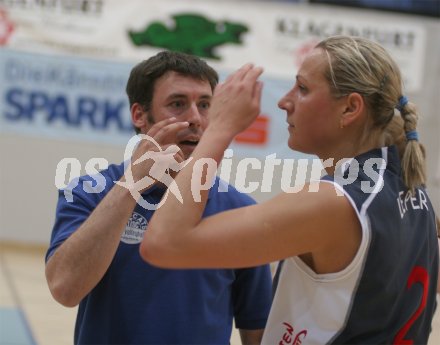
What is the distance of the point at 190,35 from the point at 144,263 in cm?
782

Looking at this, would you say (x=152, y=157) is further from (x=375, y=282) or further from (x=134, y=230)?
(x=375, y=282)

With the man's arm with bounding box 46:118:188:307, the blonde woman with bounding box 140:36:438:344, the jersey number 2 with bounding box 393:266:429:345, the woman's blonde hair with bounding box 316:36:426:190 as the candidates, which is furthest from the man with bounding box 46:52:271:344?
the jersey number 2 with bounding box 393:266:429:345

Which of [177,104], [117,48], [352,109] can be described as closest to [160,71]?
[177,104]

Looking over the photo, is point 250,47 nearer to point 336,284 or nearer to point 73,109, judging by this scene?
point 73,109

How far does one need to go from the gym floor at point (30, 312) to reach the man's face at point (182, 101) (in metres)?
3.30

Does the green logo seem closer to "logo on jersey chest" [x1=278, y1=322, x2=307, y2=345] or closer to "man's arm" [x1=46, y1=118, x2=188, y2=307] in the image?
"man's arm" [x1=46, y1=118, x2=188, y2=307]

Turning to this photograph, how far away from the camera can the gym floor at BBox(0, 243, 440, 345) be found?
18.4ft

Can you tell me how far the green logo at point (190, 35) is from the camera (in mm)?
9891

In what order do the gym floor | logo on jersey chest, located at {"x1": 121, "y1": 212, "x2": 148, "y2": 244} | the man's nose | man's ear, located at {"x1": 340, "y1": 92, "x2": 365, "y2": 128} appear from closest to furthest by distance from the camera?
man's ear, located at {"x1": 340, "y1": 92, "x2": 365, "y2": 128}
logo on jersey chest, located at {"x1": 121, "y1": 212, "x2": 148, "y2": 244}
the man's nose
the gym floor

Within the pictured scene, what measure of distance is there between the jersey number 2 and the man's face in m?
0.94

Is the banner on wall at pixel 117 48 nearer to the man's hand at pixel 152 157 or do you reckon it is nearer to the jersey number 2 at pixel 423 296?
the man's hand at pixel 152 157

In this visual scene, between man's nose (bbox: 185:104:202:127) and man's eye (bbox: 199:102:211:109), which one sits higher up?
man's eye (bbox: 199:102:211:109)

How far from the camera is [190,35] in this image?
9930mm

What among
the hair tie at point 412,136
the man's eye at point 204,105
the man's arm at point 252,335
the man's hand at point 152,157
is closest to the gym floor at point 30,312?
the man's arm at point 252,335
